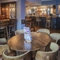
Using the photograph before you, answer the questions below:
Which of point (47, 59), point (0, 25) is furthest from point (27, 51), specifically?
point (0, 25)

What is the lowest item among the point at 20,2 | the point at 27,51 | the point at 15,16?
the point at 27,51

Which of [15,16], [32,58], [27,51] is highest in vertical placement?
[15,16]

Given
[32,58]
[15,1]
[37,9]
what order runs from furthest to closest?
1. [37,9]
2. [15,1]
3. [32,58]

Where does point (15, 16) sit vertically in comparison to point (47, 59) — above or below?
above

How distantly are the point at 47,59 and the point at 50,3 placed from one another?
11105mm

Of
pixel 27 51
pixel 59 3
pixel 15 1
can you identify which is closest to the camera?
pixel 27 51

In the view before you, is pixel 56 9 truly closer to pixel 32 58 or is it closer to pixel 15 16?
pixel 15 16

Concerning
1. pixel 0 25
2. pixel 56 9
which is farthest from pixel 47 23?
pixel 0 25

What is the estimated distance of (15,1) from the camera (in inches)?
268

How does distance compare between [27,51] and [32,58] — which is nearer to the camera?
[27,51]

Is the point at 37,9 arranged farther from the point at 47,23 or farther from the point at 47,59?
the point at 47,59

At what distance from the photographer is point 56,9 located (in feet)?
41.5

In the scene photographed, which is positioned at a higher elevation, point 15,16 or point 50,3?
point 50,3

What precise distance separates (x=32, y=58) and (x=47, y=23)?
8201mm
